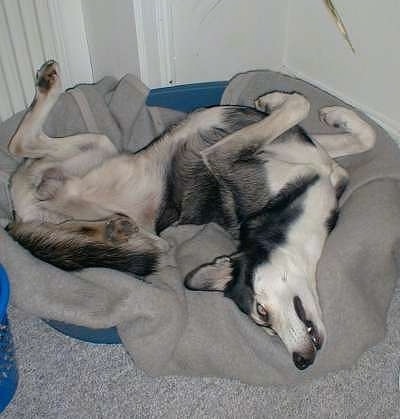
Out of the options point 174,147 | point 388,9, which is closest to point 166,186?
point 174,147

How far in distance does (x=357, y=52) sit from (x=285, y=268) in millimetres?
1313

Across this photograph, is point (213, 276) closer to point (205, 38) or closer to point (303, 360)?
point (303, 360)

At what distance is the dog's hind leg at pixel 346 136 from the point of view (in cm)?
236

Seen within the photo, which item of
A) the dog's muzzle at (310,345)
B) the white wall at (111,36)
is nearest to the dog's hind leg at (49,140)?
the white wall at (111,36)

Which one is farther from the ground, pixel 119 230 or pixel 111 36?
pixel 111 36

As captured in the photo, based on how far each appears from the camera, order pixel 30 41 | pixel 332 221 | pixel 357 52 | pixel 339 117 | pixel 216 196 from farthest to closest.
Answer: pixel 357 52
pixel 30 41
pixel 339 117
pixel 216 196
pixel 332 221

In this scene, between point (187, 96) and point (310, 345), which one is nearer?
point (310, 345)

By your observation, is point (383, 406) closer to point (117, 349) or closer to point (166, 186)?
point (117, 349)

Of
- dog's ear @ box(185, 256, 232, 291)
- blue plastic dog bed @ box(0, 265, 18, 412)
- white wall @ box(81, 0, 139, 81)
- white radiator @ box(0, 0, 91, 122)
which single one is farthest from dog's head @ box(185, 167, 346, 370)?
white radiator @ box(0, 0, 91, 122)

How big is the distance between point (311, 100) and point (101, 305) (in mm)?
1324

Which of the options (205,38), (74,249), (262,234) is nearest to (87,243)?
(74,249)

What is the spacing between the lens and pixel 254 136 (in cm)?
211

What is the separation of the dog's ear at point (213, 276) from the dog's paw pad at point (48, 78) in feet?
3.14

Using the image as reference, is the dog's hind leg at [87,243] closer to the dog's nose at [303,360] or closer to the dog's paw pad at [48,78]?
the dog's paw pad at [48,78]
